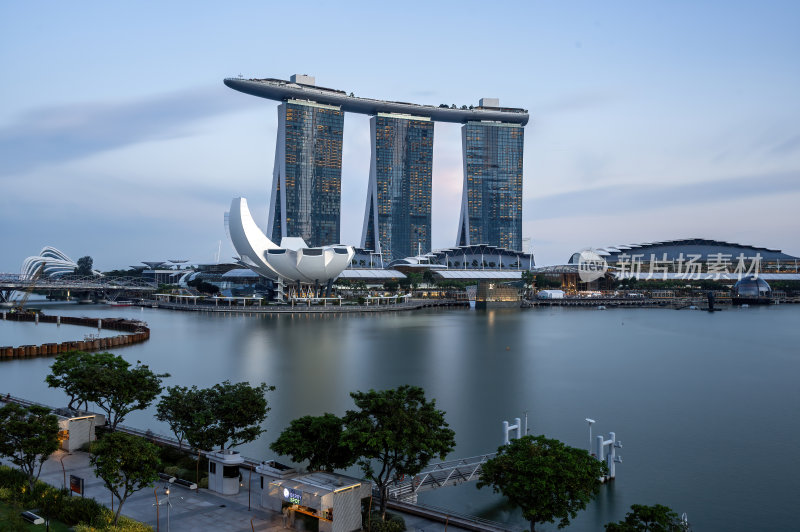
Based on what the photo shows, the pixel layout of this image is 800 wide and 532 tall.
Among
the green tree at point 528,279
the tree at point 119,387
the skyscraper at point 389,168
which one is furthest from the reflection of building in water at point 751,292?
the tree at point 119,387

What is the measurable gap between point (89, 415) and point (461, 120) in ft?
463

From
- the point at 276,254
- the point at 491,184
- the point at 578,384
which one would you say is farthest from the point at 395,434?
the point at 491,184

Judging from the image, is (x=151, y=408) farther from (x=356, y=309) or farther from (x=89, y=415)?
(x=356, y=309)

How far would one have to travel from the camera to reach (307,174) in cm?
13425

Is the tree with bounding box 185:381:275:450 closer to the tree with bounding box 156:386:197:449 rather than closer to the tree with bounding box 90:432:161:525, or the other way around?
the tree with bounding box 156:386:197:449

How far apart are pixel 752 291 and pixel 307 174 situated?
294ft

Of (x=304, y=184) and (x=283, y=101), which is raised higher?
(x=283, y=101)

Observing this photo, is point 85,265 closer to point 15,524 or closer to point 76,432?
point 76,432

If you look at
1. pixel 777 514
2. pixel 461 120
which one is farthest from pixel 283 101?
pixel 777 514

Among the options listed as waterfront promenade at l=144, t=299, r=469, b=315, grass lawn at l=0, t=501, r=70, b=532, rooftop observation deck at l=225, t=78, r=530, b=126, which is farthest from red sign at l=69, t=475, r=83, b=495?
rooftop observation deck at l=225, t=78, r=530, b=126

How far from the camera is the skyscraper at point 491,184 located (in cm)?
14862

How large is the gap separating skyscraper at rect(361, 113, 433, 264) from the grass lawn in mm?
126698

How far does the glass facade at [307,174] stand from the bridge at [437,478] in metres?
114

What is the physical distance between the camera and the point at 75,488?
43.6ft
